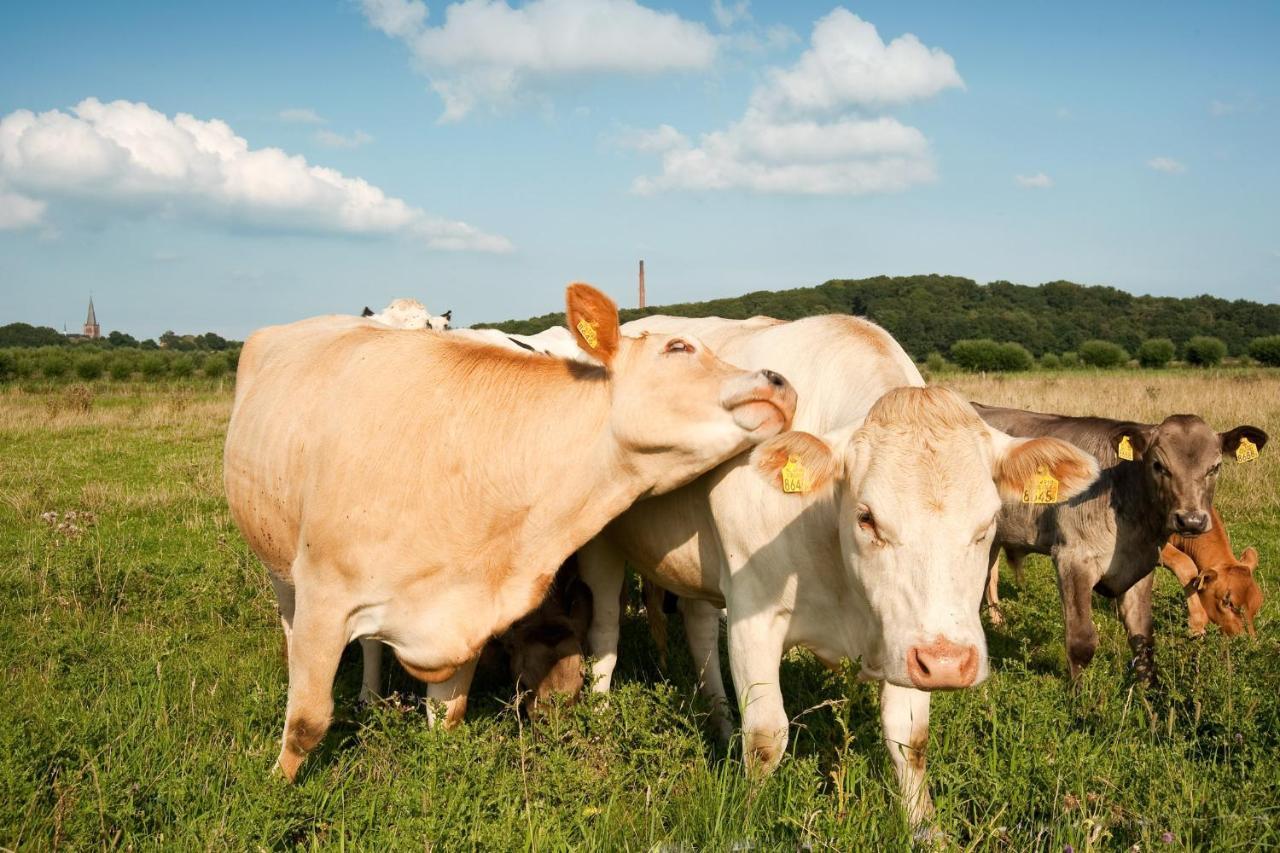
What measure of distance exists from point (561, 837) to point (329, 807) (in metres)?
1.06

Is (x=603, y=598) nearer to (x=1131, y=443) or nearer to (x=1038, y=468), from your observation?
(x=1038, y=468)

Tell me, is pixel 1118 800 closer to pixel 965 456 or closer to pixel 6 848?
pixel 965 456

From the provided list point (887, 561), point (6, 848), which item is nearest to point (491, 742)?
point (6, 848)

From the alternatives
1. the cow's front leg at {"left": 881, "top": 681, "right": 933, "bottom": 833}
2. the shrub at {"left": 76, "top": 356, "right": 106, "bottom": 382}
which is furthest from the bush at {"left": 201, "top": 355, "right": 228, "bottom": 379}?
the cow's front leg at {"left": 881, "top": 681, "right": 933, "bottom": 833}

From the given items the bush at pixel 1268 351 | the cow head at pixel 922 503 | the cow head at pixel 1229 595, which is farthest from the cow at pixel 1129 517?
the bush at pixel 1268 351

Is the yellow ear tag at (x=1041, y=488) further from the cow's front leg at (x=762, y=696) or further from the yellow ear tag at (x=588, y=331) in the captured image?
the yellow ear tag at (x=588, y=331)

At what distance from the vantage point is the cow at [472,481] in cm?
418

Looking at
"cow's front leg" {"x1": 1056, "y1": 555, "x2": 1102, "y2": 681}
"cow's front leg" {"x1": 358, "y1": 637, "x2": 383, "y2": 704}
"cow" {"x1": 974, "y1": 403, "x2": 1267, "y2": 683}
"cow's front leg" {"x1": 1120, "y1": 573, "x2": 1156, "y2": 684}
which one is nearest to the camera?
"cow's front leg" {"x1": 358, "y1": 637, "x2": 383, "y2": 704}

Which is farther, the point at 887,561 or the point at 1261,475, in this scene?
the point at 1261,475

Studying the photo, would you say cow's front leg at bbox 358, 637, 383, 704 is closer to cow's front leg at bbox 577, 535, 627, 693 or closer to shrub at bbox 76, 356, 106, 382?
cow's front leg at bbox 577, 535, 627, 693

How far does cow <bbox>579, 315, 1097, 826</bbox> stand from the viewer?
3189 mm

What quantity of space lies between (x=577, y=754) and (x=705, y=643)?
1.64 metres

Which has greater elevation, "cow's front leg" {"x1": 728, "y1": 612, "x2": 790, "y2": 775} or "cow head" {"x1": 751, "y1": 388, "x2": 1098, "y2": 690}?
"cow head" {"x1": 751, "y1": 388, "x2": 1098, "y2": 690}

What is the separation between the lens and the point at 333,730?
540cm
